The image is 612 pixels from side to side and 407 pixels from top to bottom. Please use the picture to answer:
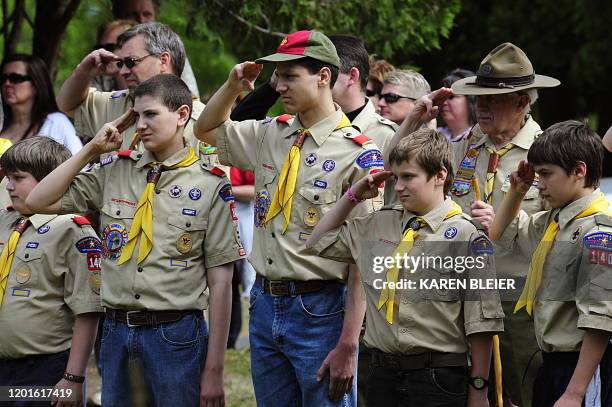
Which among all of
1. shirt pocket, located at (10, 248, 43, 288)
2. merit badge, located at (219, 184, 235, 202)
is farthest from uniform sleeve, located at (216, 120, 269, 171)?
shirt pocket, located at (10, 248, 43, 288)

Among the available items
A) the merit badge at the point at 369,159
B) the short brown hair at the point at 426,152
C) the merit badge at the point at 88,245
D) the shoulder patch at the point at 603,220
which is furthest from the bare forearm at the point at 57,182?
the shoulder patch at the point at 603,220

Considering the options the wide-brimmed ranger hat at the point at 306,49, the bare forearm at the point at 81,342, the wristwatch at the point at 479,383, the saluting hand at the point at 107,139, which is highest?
the wide-brimmed ranger hat at the point at 306,49

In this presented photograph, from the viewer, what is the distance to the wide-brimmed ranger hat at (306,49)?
5.31 meters

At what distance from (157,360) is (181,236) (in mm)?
598

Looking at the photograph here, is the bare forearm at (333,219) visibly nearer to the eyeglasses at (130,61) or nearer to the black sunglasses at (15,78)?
the eyeglasses at (130,61)

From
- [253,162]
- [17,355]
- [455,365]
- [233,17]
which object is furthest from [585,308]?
[233,17]

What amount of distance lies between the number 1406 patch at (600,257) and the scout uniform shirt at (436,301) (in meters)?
0.42

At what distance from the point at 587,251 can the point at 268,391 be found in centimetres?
163

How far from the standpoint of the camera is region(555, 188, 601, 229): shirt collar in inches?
193

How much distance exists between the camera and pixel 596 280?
15.5 ft

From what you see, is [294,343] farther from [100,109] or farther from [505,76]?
[100,109]

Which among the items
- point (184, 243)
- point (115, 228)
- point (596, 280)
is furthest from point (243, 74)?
point (596, 280)

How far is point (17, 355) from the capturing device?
5.73m

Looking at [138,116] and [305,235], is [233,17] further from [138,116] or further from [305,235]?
[305,235]
